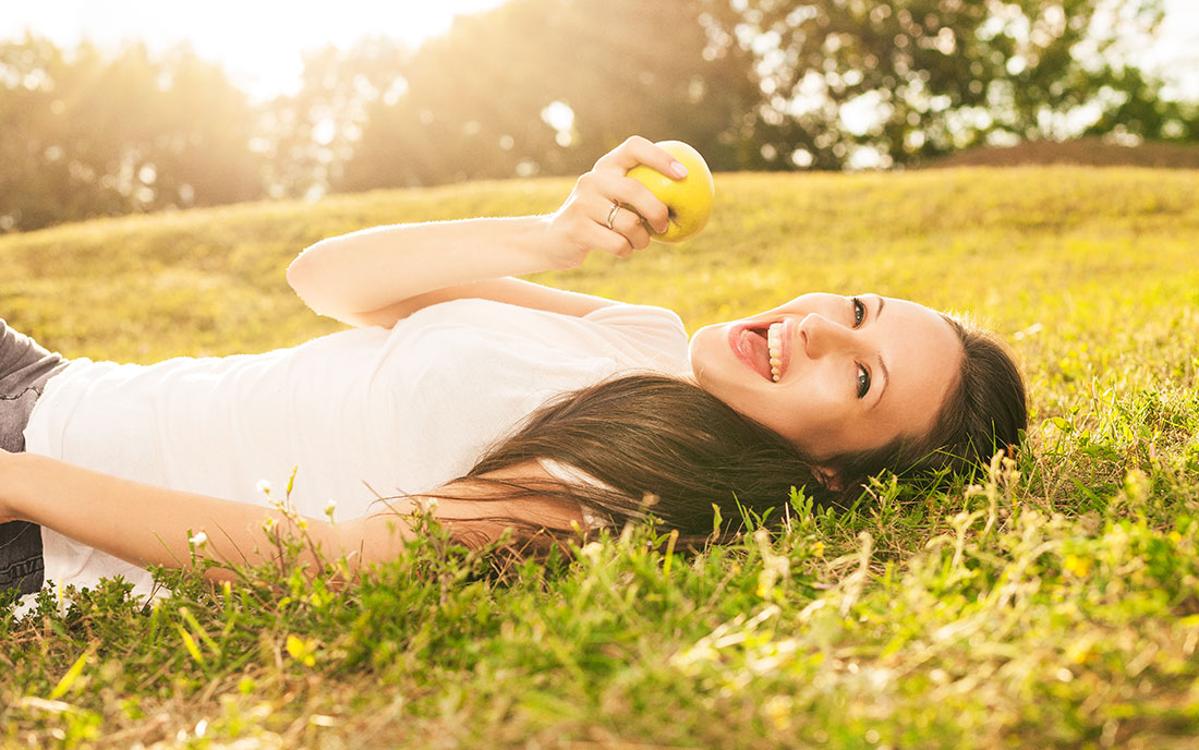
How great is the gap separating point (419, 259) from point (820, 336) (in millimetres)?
1524

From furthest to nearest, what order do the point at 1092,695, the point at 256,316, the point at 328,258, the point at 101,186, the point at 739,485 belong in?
the point at 101,186 < the point at 256,316 < the point at 328,258 < the point at 739,485 < the point at 1092,695

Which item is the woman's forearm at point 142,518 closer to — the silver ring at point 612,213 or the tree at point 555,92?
the silver ring at point 612,213

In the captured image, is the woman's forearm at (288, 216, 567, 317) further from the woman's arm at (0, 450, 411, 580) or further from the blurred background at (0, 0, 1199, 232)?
the blurred background at (0, 0, 1199, 232)

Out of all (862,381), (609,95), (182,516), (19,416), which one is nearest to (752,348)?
(862,381)

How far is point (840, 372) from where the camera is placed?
3.37 metres

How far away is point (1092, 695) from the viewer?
1683 millimetres

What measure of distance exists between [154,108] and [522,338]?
44888 mm

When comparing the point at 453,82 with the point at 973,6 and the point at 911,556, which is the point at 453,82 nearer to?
the point at 973,6

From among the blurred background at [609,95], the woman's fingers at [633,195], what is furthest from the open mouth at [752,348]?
the blurred background at [609,95]

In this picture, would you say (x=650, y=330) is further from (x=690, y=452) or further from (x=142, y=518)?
(x=142, y=518)

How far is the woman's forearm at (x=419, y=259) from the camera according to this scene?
3516 mm

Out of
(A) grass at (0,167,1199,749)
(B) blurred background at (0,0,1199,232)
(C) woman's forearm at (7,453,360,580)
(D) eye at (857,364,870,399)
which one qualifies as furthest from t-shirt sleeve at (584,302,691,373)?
(B) blurred background at (0,0,1199,232)

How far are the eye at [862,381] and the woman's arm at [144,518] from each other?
5.46 ft

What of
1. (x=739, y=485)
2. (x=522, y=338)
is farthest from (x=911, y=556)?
(x=522, y=338)
